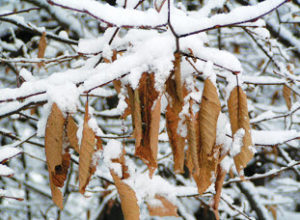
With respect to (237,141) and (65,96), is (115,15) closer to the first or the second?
(65,96)

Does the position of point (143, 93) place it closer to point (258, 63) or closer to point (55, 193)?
point (55, 193)

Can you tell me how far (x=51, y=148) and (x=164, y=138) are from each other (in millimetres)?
675

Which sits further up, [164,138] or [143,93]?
[143,93]

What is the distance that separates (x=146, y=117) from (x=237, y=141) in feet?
0.69

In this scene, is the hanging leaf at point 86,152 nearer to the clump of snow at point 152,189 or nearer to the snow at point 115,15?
the snow at point 115,15

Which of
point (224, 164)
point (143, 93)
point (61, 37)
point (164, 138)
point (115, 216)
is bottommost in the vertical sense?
point (115, 216)

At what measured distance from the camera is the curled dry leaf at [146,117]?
1.76 ft

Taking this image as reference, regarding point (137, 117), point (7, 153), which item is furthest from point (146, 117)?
point (7, 153)

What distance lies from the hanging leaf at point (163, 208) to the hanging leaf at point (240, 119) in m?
0.60

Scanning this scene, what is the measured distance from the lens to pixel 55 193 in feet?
2.17

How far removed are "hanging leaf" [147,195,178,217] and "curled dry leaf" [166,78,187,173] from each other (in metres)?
0.61

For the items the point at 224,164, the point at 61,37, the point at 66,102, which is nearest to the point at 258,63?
the point at 61,37

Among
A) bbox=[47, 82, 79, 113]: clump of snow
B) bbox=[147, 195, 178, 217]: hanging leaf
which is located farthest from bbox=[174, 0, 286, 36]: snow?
bbox=[147, 195, 178, 217]: hanging leaf

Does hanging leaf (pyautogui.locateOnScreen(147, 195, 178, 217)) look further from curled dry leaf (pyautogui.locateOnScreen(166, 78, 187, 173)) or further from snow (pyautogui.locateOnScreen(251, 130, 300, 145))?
curled dry leaf (pyautogui.locateOnScreen(166, 78, 187, 173))
